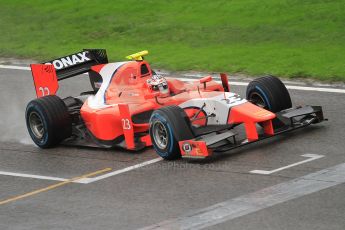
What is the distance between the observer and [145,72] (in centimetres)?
1528

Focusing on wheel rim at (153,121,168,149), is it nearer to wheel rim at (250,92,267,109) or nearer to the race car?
→ the race car

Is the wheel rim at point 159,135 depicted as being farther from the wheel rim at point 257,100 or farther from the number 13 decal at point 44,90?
the number 13 decal at point 44,90

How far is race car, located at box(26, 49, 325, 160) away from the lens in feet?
44.3

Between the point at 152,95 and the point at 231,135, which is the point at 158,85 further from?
the point at 231,135

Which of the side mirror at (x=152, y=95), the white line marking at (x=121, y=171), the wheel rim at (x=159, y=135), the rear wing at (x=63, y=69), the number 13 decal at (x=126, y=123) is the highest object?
the rear wing at (x=63, y=69)

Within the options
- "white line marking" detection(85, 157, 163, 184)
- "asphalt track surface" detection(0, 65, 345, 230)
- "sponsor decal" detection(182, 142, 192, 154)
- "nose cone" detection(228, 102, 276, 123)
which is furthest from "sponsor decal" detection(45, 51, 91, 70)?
"sponsor decal" detection(182, 142, 192, 154)

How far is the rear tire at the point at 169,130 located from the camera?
13.3 metres

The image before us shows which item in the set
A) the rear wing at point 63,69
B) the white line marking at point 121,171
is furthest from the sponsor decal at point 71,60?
the white line marking at point 121,171

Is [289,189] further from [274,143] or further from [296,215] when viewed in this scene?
[274,143]

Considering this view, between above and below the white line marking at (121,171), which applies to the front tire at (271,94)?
above

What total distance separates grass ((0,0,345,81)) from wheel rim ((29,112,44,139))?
226 inches

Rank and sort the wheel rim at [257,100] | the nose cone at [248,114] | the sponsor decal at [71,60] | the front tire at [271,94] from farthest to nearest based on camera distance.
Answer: the sponsor decal at [71,60], the wheel rim at [257,100], the front tire at [271,94], the nose cone at [248,114]

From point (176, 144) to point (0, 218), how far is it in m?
2.84

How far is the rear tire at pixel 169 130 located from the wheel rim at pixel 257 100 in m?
1.89
